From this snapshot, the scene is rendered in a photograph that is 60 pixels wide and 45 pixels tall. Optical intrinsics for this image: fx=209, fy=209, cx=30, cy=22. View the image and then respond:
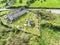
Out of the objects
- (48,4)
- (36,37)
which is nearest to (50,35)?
(36,37)

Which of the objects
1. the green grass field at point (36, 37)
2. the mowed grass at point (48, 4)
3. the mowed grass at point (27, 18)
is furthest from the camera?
the mowed grass at point (48, 4)

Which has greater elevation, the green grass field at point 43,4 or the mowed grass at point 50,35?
the green grass field at point 43,4

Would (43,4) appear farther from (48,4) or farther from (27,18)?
(27,18)

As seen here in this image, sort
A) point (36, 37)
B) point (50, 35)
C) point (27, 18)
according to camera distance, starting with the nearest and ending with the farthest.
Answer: point (36, 37) → point (50, 35) → point (27, 18)

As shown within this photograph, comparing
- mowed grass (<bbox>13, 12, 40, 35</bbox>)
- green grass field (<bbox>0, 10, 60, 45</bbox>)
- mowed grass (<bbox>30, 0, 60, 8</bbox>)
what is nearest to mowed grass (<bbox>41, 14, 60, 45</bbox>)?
green grass field (<bbox>0, 10, 60, 45</bbox>)

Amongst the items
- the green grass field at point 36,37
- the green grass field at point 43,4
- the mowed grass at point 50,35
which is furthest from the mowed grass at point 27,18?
the green grass field at point 43,4

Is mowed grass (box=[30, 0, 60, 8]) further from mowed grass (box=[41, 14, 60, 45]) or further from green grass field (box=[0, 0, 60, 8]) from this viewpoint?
mowed grass (box=[41, 14, 60, 45])

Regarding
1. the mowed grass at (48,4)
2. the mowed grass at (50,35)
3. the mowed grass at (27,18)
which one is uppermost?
the mowed grass at (48,4)

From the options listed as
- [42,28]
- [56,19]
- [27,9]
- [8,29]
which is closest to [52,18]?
[56,19]

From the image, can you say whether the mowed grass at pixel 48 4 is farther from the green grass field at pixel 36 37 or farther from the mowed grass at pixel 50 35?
the mowed grass at pixel 50 35

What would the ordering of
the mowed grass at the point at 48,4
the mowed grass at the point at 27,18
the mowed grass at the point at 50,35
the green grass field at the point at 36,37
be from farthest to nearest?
the mowed grass at the point at 48,4 → the mowed grass at the point at 27,18 → the mowed grass at the point at 50,35 → the green grass field at the point at 36,37

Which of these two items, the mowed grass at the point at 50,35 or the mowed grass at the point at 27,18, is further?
the mowed grass at the point at 27,18
